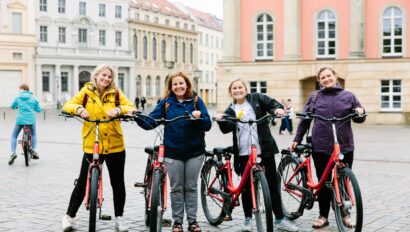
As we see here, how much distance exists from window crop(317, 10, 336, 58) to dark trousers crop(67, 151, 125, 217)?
105ft

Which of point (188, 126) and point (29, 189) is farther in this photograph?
point (29, 189)

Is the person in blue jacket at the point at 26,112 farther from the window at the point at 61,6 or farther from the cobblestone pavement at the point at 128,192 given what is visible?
the window at the point at 61,6

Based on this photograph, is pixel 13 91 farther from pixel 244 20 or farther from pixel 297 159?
pixel 297 159

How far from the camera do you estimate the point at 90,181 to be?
23.5ft

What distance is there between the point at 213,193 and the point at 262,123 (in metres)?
1.10

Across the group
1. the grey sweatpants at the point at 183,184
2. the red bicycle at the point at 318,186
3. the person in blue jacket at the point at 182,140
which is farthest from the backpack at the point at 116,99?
the red bicycle at the point at 318,186

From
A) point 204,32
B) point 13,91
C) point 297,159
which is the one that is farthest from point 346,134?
point 204,32

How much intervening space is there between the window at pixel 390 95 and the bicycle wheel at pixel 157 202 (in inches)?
1236

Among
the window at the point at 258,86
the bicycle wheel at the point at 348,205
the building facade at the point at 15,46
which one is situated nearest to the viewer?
the bicycle wheel at the point at 348,205

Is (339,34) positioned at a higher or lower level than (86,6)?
lower

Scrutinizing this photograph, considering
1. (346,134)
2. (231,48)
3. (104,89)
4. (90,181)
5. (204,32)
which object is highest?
(204,32)

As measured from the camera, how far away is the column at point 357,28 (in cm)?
3706

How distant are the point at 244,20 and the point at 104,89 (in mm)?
33480

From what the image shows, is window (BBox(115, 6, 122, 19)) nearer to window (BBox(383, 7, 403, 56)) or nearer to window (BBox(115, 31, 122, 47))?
window (BBox(115, 31, 122, 47))
